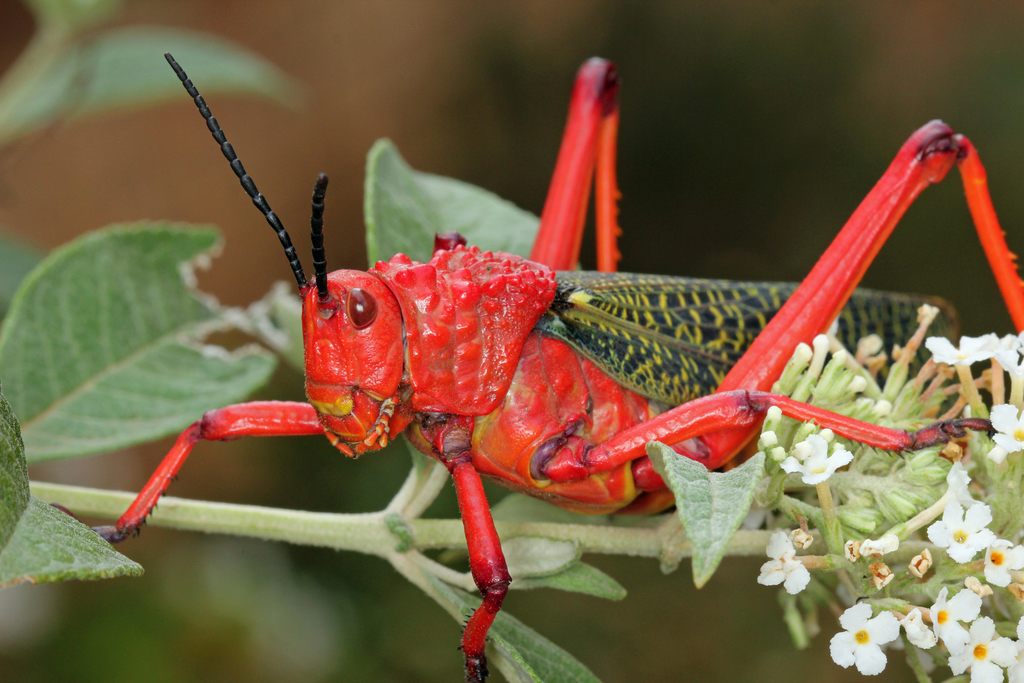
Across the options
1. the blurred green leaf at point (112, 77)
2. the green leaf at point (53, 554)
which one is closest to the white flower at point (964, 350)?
the green leaf at point (53, 554)

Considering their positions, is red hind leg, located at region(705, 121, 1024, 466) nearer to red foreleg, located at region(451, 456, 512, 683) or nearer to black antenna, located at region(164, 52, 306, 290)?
red foreleg, located at region(451, 456, 512, 683)

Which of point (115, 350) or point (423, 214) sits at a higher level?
point (423, 214)

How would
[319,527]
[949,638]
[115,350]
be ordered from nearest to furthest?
[949,638] < [319,527] < [115,350]

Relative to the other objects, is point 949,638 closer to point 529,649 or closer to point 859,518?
point 859,518

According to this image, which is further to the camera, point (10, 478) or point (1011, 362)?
point (1011, 362)

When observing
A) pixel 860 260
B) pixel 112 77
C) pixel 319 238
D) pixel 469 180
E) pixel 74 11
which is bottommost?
pixel 469 180

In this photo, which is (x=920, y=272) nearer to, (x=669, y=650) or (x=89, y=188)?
(x=669, y=650)

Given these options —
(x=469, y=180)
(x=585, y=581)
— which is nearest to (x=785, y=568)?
(x=585, y=581)

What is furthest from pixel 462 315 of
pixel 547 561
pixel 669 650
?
pixel 669 650

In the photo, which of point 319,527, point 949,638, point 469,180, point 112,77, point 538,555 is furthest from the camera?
point 469,180
